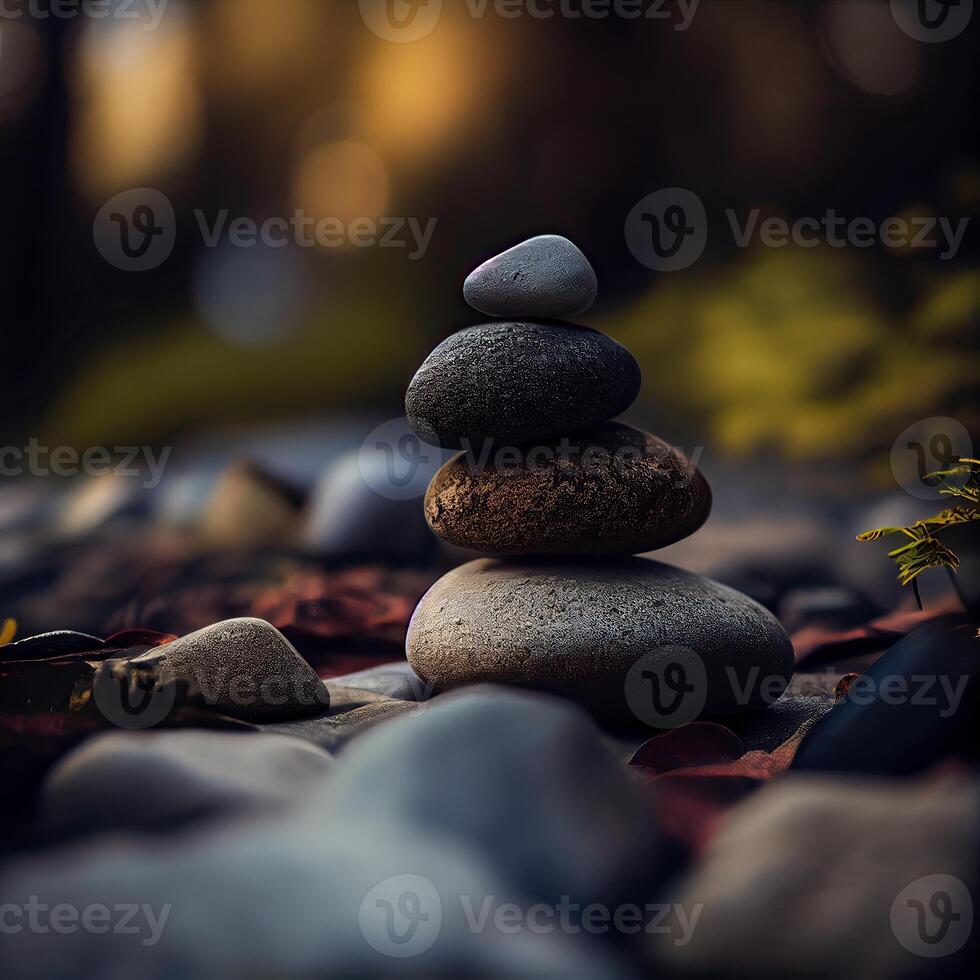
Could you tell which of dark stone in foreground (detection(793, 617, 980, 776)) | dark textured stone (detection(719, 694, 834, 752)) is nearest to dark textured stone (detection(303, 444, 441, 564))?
dark textured stone (detection(719, 694, 834, 752))

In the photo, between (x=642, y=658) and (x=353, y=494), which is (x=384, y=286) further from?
(x=642, y=658)

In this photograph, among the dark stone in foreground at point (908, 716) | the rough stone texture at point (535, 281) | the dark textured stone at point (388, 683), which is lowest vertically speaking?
the dark textured stone at point (388, 683)

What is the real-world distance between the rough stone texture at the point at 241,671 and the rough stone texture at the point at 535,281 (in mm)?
1438

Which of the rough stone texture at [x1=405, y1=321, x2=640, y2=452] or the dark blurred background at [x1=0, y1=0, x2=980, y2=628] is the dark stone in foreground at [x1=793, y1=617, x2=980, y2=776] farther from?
the dark blurred background at [x1=0, y1=0, x2=980, y2=628]

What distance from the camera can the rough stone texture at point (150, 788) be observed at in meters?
1.84

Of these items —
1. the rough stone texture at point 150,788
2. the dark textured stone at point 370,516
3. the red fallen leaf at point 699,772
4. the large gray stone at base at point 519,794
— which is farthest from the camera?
the dark textured stone at point 370,516

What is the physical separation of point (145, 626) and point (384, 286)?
296cm

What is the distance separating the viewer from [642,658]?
3375 mm

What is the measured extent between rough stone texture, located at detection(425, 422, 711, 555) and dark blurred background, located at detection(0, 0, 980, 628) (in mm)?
2950

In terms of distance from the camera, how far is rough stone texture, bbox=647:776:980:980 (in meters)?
1.53

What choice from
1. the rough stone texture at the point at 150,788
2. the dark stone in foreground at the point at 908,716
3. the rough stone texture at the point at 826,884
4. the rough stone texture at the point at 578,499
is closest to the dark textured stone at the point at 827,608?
the rough stone texture at the point at 578,499

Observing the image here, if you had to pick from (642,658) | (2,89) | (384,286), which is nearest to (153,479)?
(384,286)

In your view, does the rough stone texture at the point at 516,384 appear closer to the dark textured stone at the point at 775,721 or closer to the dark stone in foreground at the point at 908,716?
the dark textured stone at the point at 775,721

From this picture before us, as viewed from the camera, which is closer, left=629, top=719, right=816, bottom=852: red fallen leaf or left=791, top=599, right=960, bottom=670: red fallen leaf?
left=629, top=719, right=816, bottom=852: red fallen leaf
